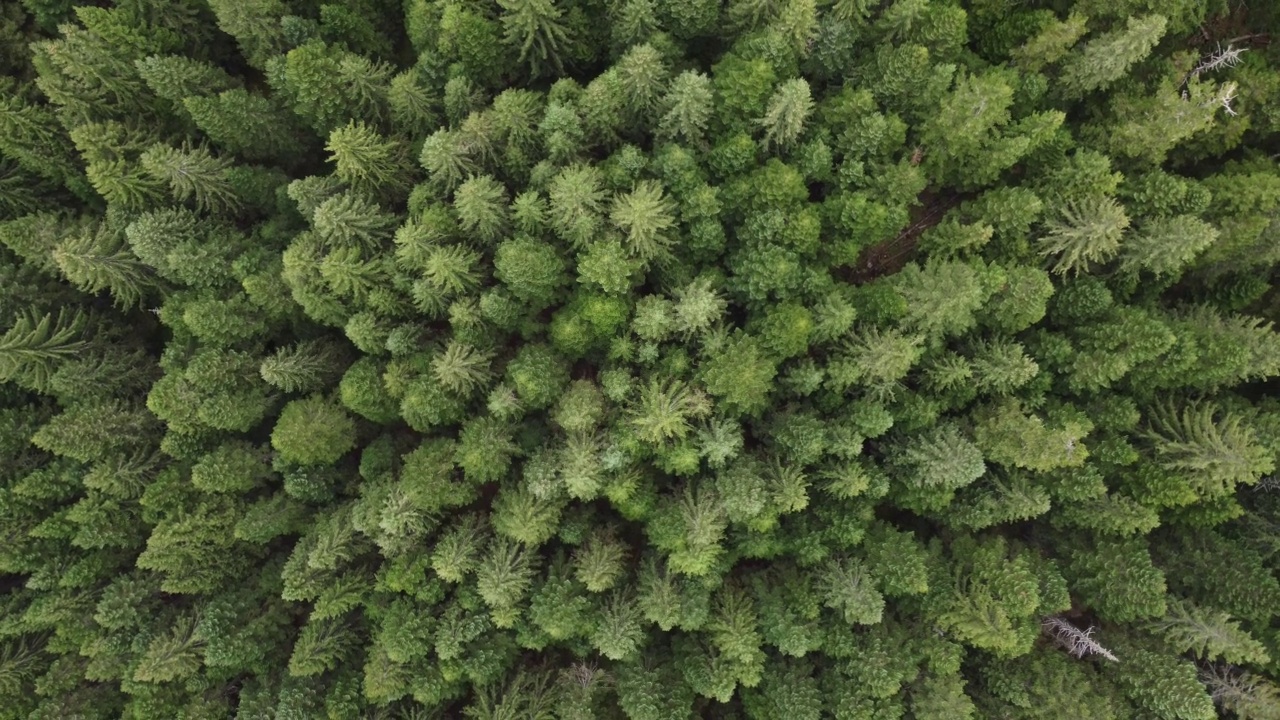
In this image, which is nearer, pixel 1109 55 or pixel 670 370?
pixel 1109 55

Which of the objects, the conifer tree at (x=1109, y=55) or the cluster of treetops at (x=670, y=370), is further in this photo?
the cluster of treetops at (x=670, y=370)

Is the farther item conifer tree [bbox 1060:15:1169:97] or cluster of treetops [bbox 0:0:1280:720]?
cluster of treetops [bbox 0:0:1280:720]

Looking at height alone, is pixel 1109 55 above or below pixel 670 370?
above

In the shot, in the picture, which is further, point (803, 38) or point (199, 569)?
point (199, 569)

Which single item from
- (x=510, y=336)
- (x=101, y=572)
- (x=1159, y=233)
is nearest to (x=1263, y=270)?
(x=1159, y=233)

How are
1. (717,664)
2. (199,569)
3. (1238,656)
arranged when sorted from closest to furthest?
(1238,656)
(717,664)
(199,569)

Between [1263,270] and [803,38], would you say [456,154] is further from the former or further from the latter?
[1263,270]

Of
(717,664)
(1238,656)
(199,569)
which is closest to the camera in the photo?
(1238,656)

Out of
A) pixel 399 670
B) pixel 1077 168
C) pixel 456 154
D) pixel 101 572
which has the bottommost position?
pixel 399 670
